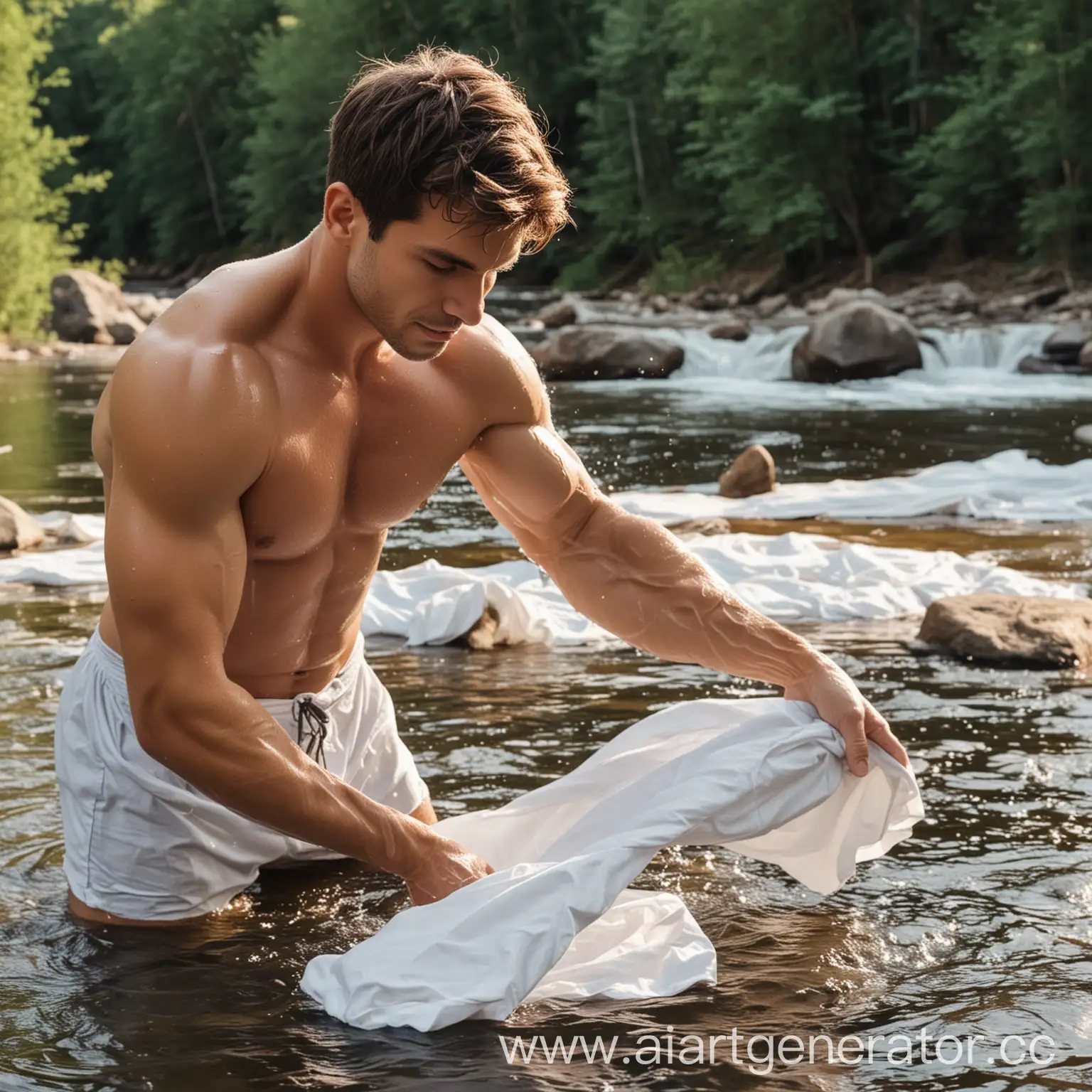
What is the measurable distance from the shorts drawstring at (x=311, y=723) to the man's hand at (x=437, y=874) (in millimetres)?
623

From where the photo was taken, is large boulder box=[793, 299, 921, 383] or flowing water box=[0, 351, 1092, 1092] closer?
flowing water box=[0, 351, 1092, 1092]

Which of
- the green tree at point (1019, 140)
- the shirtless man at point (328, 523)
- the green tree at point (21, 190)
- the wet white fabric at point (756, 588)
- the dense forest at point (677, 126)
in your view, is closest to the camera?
the shirtless man at point (328, 523)

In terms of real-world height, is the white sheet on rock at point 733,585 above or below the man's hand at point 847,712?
below

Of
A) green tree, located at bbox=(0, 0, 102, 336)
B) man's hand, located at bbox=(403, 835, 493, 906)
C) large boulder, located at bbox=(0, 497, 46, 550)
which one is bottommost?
large boulder, located at bbox=(0, 497, 46, 550)

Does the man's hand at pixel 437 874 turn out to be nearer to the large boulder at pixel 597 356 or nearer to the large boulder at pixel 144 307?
the large boulder at pixel 597 356

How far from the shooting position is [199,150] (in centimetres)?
5841

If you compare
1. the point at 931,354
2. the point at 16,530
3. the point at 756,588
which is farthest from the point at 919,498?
the point at 931,354

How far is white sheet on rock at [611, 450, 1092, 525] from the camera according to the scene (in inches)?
410

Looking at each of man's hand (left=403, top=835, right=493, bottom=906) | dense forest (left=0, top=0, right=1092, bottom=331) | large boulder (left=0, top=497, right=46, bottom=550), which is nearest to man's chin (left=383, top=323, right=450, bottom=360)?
man's hand (left=403, top=835, right=493, bottom=906)

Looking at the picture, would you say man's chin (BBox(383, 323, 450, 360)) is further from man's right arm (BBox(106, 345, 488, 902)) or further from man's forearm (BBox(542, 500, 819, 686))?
man's forearm (BBox(542, 500, 819, 686))

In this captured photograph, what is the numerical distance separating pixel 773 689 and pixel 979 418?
11.4 meters

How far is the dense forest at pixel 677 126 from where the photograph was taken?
31312 millimetres

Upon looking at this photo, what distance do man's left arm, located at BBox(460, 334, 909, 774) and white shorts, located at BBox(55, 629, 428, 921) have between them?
2.12 ft

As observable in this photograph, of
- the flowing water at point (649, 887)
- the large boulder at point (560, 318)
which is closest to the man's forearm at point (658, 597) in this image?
the flowing water at point (649, 887)
